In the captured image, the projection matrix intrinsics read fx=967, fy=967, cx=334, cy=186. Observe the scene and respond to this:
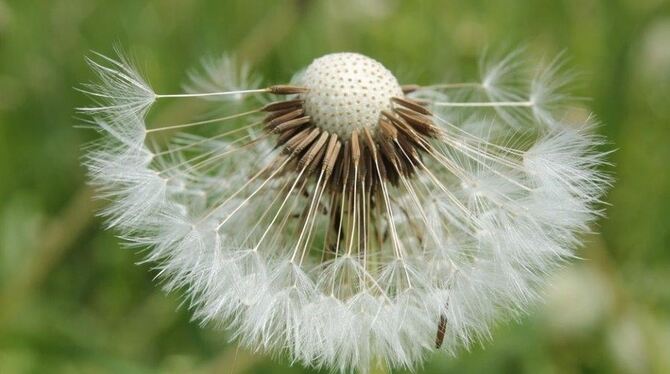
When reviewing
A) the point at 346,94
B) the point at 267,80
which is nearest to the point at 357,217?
the point at 346,94

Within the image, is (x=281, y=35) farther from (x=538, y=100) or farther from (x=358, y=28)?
(x=538, y=100)

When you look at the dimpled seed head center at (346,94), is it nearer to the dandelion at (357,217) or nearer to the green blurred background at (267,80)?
the dandelion at (357,217)

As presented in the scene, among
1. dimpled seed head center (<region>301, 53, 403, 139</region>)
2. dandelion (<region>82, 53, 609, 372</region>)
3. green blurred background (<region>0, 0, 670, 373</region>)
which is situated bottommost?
dandelion (<region>82, 53, 609, 372</region>)

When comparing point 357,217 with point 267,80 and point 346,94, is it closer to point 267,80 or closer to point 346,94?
point 346,94

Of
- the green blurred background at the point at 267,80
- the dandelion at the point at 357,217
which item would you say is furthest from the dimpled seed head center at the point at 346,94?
the green blurred background at the point at 267,80

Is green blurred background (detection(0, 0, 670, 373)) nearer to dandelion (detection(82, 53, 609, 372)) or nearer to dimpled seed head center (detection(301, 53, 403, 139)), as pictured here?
dandelion (detection(82, 53, 609, 372))

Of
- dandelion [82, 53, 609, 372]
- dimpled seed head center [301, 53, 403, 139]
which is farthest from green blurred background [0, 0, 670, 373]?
dimpled seed head center [301, 53, 403, 139]

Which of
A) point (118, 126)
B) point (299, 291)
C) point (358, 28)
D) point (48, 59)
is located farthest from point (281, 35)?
point (299, 291)
